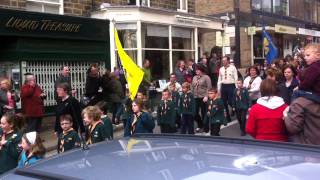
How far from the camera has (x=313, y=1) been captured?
146ft

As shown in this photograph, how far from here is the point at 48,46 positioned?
583 inches

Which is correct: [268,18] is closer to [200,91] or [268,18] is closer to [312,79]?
[200,91]

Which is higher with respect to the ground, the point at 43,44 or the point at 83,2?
the point at 83,2

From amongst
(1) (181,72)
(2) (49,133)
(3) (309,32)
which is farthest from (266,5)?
(2) (49,133)

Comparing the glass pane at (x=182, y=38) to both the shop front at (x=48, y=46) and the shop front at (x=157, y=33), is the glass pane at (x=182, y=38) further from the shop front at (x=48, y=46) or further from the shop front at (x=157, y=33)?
the shop front at (x=48, y=46)

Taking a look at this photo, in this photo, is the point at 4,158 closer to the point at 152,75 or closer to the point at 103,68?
the point at 103,68

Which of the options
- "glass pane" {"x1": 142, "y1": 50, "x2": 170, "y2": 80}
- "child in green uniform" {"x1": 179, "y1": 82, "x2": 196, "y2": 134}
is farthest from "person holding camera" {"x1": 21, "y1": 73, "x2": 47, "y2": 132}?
"glass pane" {"x1": 142, "y1": 50, "x2": 170, "y2": 80}

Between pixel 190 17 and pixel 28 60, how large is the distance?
7639 millimetres

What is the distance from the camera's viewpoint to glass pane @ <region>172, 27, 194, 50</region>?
767 inches

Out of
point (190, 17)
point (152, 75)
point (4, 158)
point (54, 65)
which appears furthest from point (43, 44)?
point (4, 158)

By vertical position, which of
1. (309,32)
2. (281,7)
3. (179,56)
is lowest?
(179,56)

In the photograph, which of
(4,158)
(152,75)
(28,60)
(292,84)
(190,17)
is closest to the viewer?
(4,158)

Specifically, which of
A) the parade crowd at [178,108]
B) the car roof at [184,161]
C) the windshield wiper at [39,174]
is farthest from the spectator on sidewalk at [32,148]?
the windshield wiper at [39,174]

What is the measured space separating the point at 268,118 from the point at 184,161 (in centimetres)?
351
